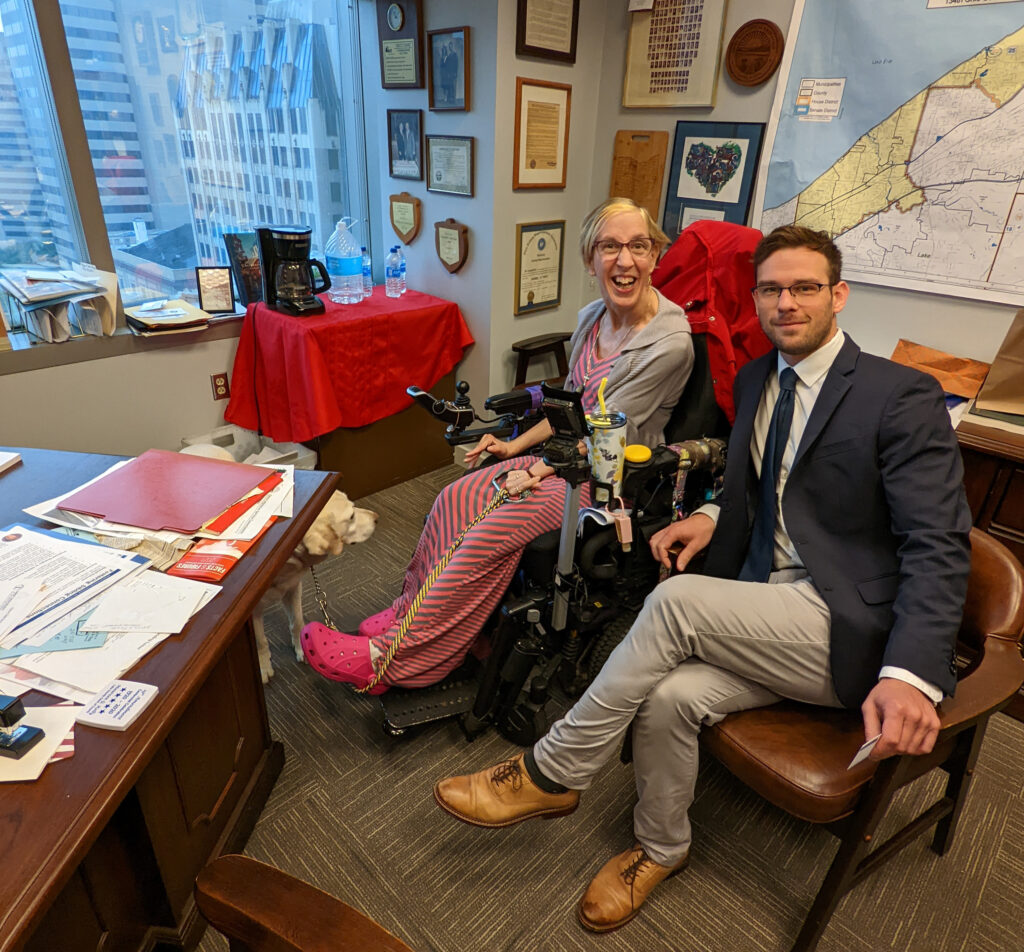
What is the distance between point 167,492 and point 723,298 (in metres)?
1.52

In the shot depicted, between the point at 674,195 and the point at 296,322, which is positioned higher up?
the point at 674,195

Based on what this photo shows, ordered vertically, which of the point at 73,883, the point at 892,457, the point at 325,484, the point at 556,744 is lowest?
the point at 556,744

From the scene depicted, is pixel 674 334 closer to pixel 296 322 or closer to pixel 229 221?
pixel 296 322

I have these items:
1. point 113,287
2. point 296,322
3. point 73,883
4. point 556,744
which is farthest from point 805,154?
point 73,883

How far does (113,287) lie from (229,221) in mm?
684

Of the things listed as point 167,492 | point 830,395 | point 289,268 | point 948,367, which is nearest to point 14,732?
point 167,492

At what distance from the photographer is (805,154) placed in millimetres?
2348

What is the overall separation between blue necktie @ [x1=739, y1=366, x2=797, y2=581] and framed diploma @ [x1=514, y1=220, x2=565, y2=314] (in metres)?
1.75

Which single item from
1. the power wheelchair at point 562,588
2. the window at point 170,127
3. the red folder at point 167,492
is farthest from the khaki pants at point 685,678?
the window at point 170,127

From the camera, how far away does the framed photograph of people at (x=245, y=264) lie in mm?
2711

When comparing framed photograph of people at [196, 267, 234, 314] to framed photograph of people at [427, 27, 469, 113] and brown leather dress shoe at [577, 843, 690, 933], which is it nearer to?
framed photograph of people at [427, 27, 469, 113]

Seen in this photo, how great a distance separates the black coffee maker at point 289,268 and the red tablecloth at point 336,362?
57mm

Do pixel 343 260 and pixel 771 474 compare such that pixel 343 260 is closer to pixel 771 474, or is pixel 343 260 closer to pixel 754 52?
pixel 754 52

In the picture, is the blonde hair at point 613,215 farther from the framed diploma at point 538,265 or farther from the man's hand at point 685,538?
the framed diploma at point 538,265
